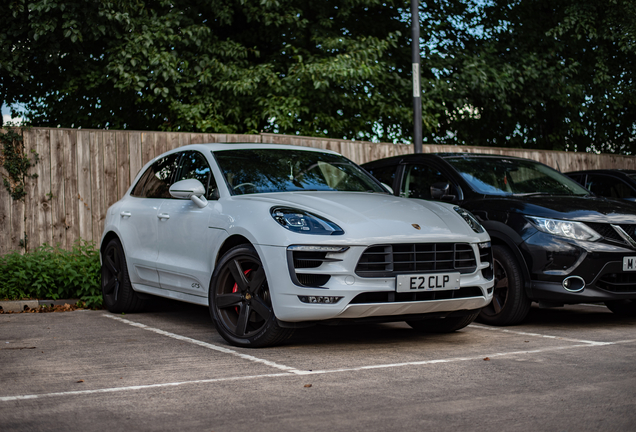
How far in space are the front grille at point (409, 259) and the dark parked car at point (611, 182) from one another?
4869 millimetres

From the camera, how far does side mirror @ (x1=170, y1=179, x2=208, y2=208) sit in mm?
6113

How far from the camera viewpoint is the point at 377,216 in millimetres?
5504

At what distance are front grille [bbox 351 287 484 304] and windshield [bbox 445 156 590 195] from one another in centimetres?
194

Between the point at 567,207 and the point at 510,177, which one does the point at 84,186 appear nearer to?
the point at 510,177

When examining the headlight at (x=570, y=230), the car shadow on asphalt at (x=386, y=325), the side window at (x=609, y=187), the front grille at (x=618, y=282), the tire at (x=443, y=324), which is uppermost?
the side window at (x=609, y=187)

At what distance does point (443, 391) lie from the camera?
13.9ft

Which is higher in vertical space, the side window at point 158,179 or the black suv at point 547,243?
the side window at point 158,179

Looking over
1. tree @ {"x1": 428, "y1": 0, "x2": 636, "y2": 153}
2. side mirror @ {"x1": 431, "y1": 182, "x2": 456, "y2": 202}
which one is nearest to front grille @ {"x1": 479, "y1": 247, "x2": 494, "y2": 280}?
side mirror @ {"x1": 431, "y1": 182, "x2": 456, "y2": 202}

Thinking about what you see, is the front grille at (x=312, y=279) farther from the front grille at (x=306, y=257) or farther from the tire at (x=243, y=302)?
the tire at (x=243, y=302)

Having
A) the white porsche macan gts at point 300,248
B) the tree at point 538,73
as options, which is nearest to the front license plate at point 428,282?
the white porsche macan gts at point 300,248

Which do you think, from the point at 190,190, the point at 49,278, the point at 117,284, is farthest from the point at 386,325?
the point at 49,278

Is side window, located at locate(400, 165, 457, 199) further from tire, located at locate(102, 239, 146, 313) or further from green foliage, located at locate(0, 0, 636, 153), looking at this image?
green foliage, located at locate(0, 0, 636, 153)

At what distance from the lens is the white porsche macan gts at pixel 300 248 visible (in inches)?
204

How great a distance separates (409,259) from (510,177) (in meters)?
2.73
